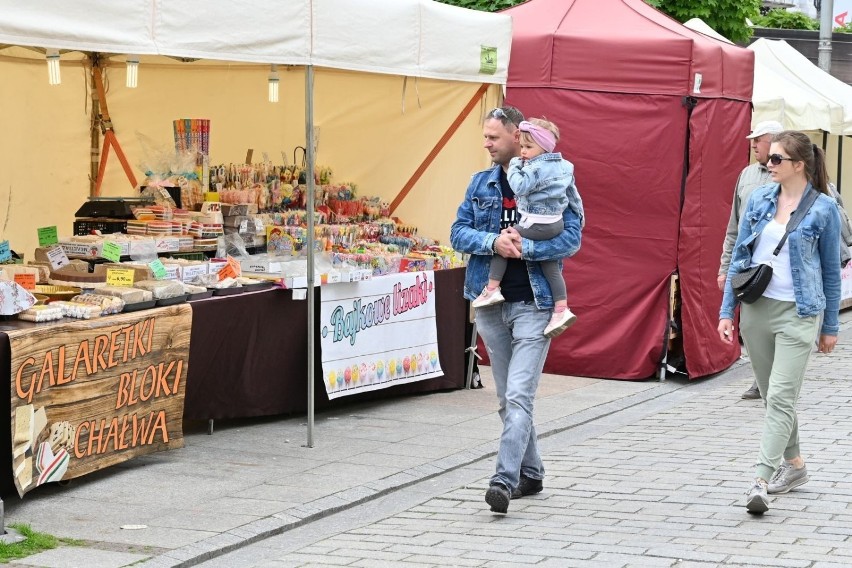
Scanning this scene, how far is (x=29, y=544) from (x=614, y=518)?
2.72 m

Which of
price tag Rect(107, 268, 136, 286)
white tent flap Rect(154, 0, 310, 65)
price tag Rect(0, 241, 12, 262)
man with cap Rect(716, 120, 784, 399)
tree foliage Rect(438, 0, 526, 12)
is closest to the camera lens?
white tent flap Rect(154, 0, 310, 65)

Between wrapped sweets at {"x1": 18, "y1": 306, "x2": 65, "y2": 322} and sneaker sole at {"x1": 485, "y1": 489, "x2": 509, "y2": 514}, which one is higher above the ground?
wrapped sweets at {"x1": 18, "y1": 306, "x2": 65, "y2": 322}

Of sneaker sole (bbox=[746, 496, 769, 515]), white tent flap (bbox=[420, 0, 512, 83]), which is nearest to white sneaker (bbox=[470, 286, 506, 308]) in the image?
sneaker sole (bbox=[746, 496, 769, 515])

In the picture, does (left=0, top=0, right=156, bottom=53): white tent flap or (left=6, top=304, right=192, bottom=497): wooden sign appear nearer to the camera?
(left=0, top=0, right=156, bottom=53): white tent flap

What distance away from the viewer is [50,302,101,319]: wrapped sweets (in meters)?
6.83

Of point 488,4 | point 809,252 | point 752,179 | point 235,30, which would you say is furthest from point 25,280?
point 488,4

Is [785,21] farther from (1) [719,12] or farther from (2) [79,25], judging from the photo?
(2) [79,25]

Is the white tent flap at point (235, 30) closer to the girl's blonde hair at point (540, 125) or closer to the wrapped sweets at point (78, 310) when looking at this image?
the wrapped sweets at point (78, 310)

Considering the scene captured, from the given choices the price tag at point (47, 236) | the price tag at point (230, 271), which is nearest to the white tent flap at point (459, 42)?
the price tag at point (230, 271)

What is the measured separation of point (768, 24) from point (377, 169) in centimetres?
3009

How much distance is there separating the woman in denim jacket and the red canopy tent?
14.0ft

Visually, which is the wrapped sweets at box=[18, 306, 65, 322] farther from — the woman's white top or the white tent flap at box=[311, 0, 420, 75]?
the woman's white top

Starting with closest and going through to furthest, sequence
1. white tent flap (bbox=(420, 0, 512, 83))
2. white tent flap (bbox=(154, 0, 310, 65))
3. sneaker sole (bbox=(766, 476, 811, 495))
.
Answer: white tent flap (bbox=(154, 0, 310, 65)) < sneaker sole (bbox=(766, 476, 811, 495)) < white tent flap (bbox=(420, 0, 512, 83))

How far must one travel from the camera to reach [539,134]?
658cm
